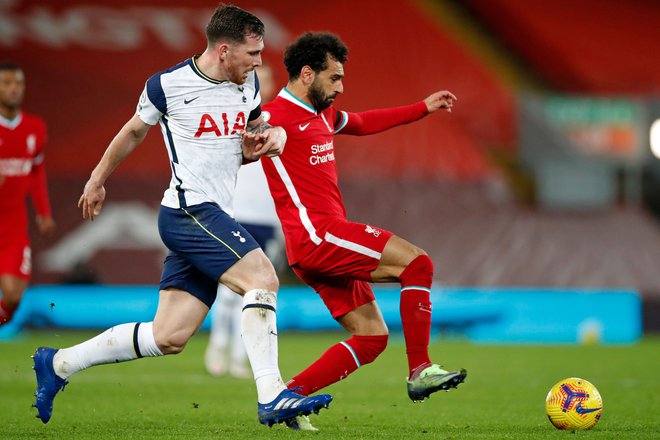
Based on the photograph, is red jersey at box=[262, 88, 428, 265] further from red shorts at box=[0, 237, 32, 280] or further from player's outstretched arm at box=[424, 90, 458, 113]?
red shorts at box=[0, 237, 32, 280]

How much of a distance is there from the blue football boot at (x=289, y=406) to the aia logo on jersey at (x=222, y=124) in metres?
1.40

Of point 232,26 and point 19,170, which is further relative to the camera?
point 19,170

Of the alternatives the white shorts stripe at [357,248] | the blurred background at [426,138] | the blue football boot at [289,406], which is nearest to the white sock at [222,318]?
the white shorts stripe at [357,248]

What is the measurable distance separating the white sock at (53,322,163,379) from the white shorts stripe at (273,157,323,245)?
99 cm

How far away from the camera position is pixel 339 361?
6.06 metres

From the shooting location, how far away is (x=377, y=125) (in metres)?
6.53

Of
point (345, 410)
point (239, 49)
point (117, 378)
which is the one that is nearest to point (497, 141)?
point (117, 378)

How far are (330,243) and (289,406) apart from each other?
108 cm

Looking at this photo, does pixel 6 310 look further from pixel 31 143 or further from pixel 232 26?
pixel 232 26

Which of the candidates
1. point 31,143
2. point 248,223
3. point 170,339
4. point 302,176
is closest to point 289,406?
point 170,339

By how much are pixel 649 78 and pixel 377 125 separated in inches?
580

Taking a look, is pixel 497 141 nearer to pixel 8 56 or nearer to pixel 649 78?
pixel 649 78

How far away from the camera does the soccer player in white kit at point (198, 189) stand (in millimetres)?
5375

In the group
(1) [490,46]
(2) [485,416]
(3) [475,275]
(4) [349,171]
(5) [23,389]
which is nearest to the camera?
(2) [485,416]
